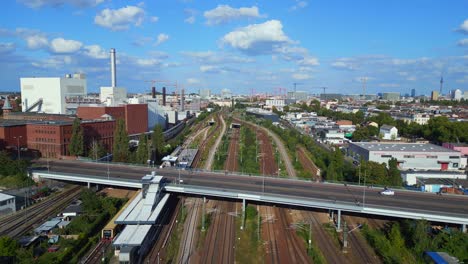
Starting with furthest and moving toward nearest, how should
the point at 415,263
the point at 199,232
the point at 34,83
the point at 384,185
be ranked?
the point at 34,83, the point at 384,185, the point at 199,232, the point at 415,263

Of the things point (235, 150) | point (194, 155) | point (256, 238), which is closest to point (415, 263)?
point (256, 238)

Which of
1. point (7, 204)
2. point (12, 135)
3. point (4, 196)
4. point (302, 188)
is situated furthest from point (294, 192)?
point (12, 135)

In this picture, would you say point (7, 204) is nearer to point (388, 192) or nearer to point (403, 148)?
point (388, 192)

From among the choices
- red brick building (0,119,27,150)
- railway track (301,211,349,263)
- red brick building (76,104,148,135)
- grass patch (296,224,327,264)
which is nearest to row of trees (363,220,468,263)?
railway track (301,211,349,263)

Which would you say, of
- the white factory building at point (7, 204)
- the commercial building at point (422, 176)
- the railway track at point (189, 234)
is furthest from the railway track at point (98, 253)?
the commercial building at point (422, 176)

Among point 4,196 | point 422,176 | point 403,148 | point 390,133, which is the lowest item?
point 422,176

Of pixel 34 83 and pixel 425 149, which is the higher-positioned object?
pixel 34 83

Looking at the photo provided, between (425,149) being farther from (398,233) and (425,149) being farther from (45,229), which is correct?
(45,229)
